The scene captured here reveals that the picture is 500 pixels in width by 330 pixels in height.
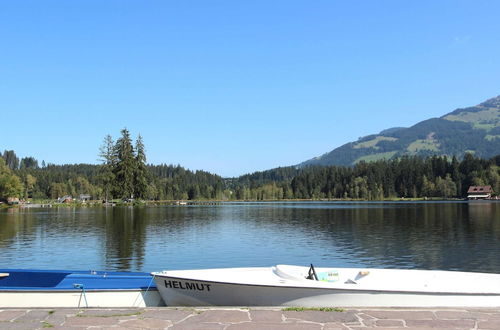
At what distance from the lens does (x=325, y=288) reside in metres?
13.9

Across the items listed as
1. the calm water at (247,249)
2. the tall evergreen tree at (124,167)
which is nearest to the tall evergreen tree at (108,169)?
the tall evergreen tree at (124,167)

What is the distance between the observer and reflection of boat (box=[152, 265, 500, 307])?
13.5 m

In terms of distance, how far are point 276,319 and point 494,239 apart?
131 feet

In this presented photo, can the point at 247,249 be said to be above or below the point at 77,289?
below

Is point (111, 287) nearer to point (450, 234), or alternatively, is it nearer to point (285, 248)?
point (285, 248)

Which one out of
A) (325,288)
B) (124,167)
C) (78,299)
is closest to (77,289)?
(78,299)

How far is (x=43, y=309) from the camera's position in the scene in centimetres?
→ 1160

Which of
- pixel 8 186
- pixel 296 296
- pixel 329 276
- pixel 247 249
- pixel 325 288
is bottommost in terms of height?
pixel 247 249

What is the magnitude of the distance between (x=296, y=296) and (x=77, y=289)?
7.00m

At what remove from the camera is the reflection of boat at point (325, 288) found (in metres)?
13.5

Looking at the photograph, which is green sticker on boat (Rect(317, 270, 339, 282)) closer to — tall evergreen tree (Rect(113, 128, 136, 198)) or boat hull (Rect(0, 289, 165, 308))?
boat hull (Rect(0, 289, 165, 308))

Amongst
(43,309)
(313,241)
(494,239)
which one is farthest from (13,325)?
(494,239)

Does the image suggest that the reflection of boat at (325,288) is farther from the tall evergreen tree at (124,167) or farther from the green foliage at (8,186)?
the green foliage at (8,186)

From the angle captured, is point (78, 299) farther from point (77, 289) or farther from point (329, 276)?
point (329, 276)
